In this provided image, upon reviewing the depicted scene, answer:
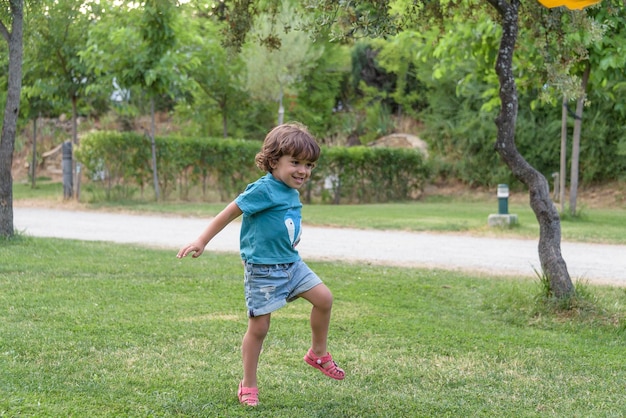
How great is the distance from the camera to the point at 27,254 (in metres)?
8.53

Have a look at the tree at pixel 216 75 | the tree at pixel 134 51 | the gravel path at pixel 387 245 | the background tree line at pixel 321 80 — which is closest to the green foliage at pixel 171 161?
the background tree line at pixel 321 80

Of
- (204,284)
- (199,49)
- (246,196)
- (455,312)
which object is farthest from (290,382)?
(199,49)

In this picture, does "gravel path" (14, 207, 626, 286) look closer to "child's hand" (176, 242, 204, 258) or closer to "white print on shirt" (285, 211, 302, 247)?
"white print on shirt" (285, 211, 302, 247)

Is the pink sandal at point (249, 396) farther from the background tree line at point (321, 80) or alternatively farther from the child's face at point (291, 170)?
the background tree line at point (321, 80)

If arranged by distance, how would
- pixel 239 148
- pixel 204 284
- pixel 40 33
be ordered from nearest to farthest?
pixel 204 284 < pixel 40 33 < pixel 239 148

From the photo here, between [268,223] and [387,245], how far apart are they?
24.9ft

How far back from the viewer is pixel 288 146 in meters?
3.85

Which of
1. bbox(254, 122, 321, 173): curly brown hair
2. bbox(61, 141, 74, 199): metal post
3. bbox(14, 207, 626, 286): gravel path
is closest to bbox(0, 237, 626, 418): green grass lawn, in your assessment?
bbox(254, 122, 321, 173): curly brown hair

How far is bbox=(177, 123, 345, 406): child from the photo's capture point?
384 cm

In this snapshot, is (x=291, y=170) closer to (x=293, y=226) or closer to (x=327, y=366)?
(x=293, y=226)

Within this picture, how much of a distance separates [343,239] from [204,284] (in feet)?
16.3

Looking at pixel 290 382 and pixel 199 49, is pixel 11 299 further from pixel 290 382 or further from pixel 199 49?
pixel 199 49

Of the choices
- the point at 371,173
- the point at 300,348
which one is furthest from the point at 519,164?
the point at 371,173

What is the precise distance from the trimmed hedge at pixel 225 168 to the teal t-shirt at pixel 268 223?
14783 millimetres
